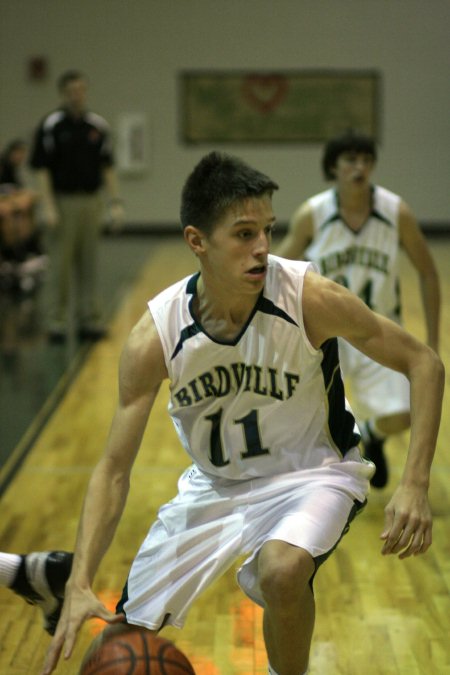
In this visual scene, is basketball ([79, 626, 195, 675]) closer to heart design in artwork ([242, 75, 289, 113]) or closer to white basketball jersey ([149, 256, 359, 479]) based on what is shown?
white basketball jersey ([149, 256, 359, 479])

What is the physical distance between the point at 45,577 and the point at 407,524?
4.00 ft

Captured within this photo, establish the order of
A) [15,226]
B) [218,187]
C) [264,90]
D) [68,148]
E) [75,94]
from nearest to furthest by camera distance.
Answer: [218,187] < [75,94] < [68,148] < [15,226] < [264,90]

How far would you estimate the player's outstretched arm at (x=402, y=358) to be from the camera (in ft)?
8.88

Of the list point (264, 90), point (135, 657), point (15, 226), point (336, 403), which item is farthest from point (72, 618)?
point (264, 90)

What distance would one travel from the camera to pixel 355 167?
516 cm

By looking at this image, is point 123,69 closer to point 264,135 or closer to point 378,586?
point 264,135

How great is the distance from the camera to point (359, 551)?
452 cm

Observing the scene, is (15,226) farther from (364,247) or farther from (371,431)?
→ (371,431)

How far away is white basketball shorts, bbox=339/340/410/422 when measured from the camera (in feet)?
16.6

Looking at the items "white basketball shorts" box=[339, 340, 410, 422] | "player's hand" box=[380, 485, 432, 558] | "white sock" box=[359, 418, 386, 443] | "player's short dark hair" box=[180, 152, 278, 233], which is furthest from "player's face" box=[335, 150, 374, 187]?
"player's hand" box=[380, 485, 432, 558]

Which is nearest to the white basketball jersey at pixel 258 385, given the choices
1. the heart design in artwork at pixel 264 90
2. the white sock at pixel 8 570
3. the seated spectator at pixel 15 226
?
the white sock at pixel 8 570

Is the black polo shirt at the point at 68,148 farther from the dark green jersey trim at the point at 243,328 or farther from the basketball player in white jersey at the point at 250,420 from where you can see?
the dark green jersey trim at the point at 243,328

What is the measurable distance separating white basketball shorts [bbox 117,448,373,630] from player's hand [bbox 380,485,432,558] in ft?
0.73

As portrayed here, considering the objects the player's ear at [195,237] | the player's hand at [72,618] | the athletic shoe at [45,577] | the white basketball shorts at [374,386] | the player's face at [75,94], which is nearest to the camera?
the player's hand at [72,618]
